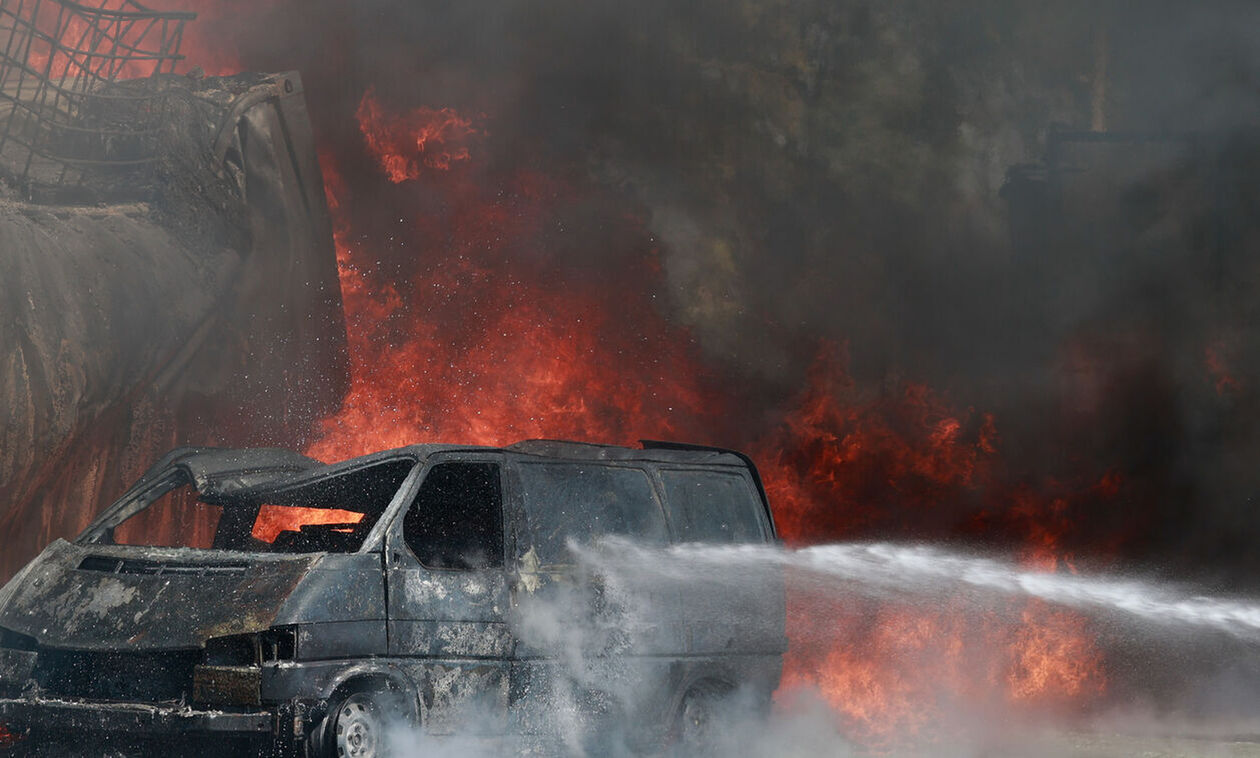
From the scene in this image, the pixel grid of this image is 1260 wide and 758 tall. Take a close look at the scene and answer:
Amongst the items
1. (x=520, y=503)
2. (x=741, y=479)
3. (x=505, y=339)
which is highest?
(x=505, y=339)

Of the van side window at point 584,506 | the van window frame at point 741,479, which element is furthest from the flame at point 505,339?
the van side window at point 584,506

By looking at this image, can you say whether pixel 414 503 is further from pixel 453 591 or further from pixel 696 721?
pixel 696 721

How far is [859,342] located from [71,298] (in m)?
10.9

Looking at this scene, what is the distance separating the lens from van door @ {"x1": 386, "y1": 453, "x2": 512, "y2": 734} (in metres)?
6.78

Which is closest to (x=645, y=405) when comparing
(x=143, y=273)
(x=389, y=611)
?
(x=143, y=273)

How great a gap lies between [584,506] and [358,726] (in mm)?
1964

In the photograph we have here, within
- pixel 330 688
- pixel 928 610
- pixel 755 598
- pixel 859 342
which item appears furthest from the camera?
pixel 859 342

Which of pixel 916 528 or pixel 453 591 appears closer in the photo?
pixel 453 591

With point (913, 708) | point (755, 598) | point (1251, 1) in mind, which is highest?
point (1251, 1)

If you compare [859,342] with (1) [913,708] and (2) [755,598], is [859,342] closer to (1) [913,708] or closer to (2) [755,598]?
(1) [913,708]

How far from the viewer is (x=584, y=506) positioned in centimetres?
782

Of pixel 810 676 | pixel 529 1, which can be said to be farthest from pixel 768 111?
pixel 810 676

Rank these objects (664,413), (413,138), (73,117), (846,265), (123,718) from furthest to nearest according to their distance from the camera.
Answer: (846,265)
(413,138)
(664,413)
(73,117)
(123,718)

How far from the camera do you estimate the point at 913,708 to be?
15.3 metres
